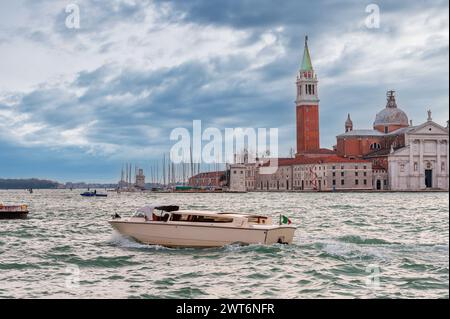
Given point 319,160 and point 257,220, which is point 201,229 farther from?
point 319,160

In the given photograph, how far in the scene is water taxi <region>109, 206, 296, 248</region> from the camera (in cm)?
1856

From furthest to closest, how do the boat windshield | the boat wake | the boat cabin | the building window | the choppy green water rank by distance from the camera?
the building window
the boat wake
the boat windshield
the boat cabin
the choppy green water

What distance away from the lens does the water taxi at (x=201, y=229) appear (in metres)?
18.6

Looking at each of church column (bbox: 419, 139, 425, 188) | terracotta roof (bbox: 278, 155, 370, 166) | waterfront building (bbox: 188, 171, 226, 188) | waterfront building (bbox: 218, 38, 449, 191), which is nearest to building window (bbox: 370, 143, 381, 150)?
waterfront building (bbox: 218, 38, 449, 191)

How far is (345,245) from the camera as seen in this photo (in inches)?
790

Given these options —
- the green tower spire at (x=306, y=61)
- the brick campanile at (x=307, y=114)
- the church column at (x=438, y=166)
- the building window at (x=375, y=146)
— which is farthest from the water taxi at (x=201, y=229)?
the green tower spire at (x=306, y=61)

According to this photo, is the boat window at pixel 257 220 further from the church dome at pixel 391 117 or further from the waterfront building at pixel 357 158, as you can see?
the church dome at pixel 391 117

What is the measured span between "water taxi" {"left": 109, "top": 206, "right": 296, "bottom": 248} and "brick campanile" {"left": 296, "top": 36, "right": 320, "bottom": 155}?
4673 inches

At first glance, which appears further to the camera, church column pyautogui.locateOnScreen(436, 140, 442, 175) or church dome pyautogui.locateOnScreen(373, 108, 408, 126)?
church dome pyautogui.locateOnScreen(373, 108, 408, 126)

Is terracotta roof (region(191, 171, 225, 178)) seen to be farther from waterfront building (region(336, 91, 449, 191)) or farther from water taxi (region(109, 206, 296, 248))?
water taxi (region(109, 206, 296, 248))

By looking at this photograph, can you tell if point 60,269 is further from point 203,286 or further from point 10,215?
point 10,215
